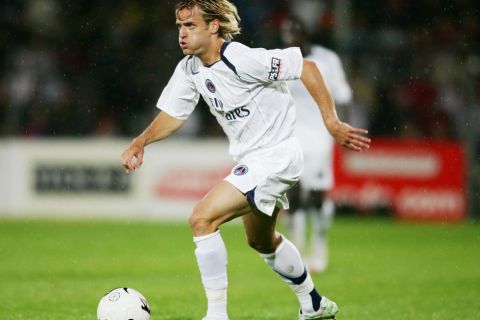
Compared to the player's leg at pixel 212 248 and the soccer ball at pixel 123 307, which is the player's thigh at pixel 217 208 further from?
the soccer ball at pixel 123 307

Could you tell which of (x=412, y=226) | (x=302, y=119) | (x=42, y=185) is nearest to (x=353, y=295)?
(x=302, y=119)

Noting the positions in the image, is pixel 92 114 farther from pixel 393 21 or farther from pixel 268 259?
Answer: pixel 268 259

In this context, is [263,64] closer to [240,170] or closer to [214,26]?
[214,26]

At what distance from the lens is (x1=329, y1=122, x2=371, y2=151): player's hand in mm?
5562

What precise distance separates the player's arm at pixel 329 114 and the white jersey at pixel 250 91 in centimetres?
7

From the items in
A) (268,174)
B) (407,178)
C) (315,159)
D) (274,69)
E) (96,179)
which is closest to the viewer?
(268,174)

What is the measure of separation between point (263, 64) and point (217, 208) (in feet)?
3.16

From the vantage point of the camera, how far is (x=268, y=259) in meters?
6.16

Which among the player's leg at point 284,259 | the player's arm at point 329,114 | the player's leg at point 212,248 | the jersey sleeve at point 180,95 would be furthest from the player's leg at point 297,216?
the player's leg at point 212,248

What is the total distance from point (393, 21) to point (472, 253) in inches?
237

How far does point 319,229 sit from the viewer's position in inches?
383

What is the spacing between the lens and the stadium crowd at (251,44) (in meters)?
15.0

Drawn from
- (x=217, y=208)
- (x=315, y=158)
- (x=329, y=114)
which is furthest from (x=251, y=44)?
(x=217, y=208)

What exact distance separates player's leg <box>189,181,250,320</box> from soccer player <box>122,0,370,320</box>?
46 millimetres
